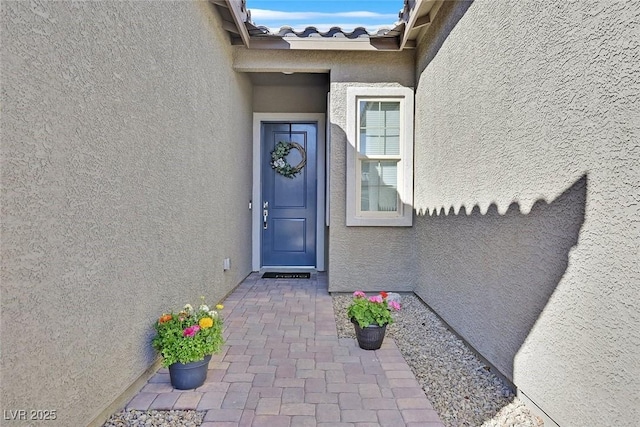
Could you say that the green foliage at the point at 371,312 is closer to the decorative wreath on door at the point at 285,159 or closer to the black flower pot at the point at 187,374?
the black flower pot at the point at 187,374

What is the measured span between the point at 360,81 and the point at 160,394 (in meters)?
4.14

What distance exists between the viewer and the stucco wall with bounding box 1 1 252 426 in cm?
139

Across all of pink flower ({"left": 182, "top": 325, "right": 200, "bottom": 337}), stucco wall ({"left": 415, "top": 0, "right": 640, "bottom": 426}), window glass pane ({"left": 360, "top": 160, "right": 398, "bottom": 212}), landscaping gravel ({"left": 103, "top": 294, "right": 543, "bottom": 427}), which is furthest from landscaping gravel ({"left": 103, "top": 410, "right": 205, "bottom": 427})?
window glass pane ({"left": 360, "top": 160, "right": 398, "bottom": 212})

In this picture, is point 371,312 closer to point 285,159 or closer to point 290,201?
point 290,201

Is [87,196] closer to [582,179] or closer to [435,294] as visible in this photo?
[582,179]

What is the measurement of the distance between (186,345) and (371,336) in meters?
1.50

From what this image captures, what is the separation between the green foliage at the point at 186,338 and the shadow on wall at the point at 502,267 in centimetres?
197

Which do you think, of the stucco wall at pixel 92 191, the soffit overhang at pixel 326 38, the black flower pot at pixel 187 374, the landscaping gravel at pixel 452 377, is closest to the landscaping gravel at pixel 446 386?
the landscaping gravel at pixel 452 377

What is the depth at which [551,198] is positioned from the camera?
77.6 inches

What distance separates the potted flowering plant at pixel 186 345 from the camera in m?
2.29

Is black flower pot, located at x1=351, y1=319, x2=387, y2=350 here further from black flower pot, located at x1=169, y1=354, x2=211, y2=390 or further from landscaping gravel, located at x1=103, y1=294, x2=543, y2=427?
black flower pot, located at x1=169, y1=354, x2=211, y2=390

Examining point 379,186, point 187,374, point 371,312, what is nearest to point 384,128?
point 379,186

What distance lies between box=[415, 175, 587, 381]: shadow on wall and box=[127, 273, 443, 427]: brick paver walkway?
2.22 ft

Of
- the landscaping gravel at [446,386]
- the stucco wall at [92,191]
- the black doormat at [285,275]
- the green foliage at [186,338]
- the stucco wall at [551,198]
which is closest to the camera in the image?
the stucco wall at [92,191]
